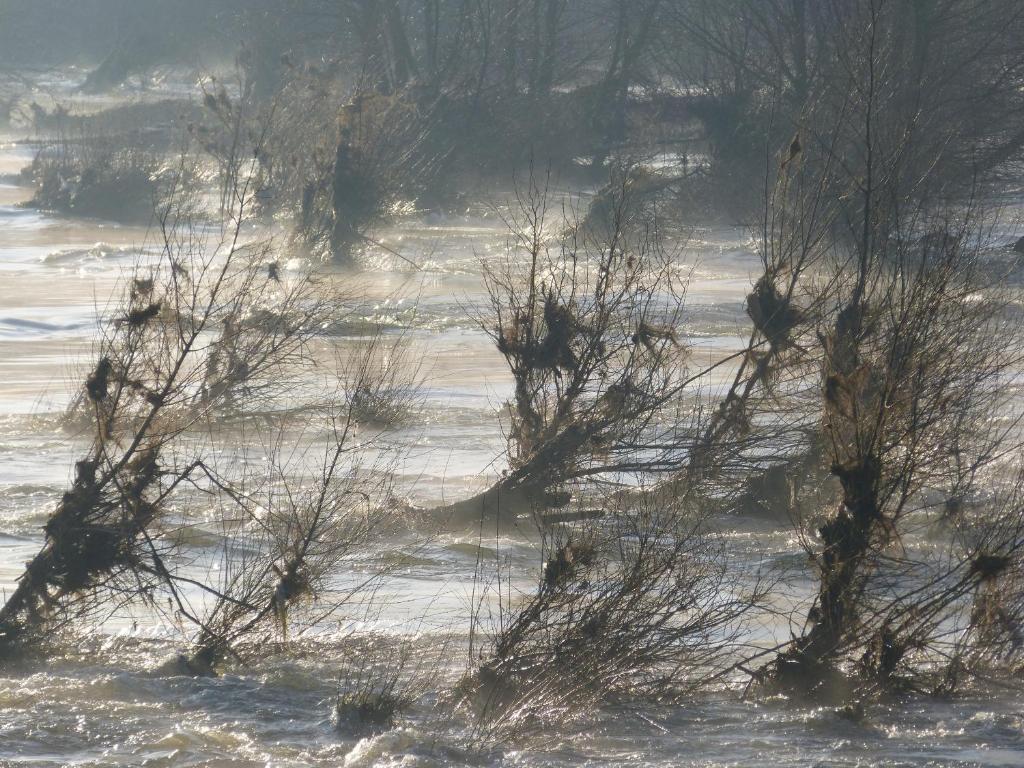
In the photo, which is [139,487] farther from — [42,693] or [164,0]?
[164,0]

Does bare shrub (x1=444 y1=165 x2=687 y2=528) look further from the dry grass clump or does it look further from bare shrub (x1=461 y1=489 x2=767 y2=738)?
the dry grass clump

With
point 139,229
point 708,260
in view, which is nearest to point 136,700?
point 708,260

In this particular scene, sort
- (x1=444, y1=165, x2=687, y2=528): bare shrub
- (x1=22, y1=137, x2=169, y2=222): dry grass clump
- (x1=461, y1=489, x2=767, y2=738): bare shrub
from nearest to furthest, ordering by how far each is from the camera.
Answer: (x1=461, y1=489, x2=767, y2=738): bare shrub
(x1=444, y1=165, x2=687, y2=528): bare shrub
(x1=22, y1=137, x2=169, y2=222): dry grass clump

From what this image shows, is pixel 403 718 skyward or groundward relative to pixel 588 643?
groundward

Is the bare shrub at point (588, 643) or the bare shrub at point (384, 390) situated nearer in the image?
the bare shrub at point (588, 643)

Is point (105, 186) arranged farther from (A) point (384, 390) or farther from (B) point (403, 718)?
(B) point (403, 718)

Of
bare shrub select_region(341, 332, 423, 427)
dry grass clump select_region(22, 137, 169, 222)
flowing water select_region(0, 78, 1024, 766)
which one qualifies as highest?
dry grass clump select_region(22, 137, 169, 222)

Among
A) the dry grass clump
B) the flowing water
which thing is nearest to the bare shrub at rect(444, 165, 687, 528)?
the flowing water

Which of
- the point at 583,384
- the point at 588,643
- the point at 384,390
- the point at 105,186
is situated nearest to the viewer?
the point at 588,643

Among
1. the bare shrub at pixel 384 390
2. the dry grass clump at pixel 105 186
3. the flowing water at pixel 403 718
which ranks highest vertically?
the dry grass clump at pixel 105 186

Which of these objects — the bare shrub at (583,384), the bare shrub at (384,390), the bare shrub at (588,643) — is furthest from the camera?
the bare shrub at (384,390)

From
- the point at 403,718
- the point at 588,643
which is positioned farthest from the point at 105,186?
the point at 588,643

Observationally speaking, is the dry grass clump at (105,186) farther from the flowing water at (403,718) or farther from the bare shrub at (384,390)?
the flowing water at (403,718)

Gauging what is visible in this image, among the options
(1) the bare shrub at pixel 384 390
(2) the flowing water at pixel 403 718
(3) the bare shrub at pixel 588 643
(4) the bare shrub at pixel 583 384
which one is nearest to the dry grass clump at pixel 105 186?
(1) the bare shrub at pixel 384 390
